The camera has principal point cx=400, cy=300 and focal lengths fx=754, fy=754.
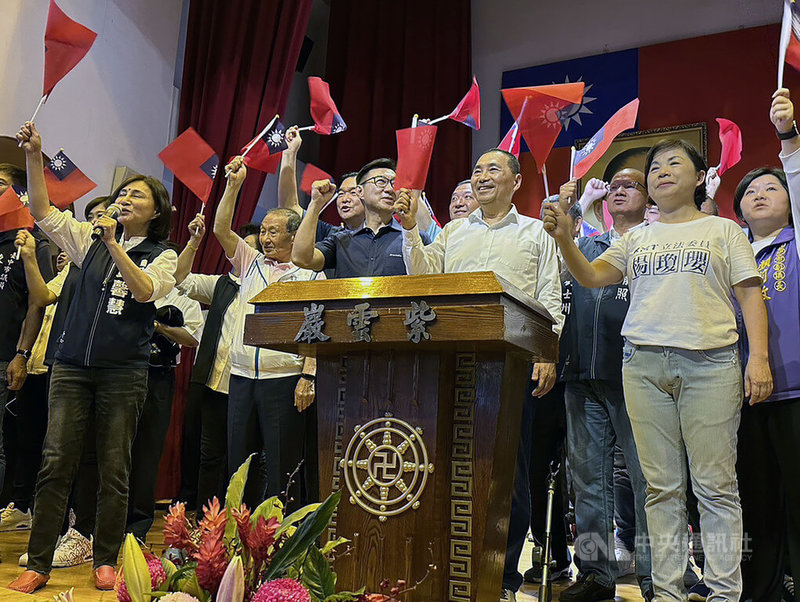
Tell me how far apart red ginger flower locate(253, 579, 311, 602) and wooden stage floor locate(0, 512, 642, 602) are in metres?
1.37

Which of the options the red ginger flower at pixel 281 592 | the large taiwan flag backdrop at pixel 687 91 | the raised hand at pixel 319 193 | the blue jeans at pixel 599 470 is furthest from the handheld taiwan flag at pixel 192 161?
the large taiwan flag backdrop at pixel 687 91

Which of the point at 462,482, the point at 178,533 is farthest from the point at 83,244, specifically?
the point at 178,533

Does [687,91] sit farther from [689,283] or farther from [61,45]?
[61,45]

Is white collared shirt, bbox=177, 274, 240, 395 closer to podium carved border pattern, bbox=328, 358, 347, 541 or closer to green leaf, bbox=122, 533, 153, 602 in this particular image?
podium carved border pattern, bbox=328, 358, 347, 541

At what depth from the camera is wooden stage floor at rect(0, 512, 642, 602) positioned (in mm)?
2281

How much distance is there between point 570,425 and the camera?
2.69 m

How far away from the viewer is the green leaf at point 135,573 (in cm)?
100

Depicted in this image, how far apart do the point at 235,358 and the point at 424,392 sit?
5.09 ft

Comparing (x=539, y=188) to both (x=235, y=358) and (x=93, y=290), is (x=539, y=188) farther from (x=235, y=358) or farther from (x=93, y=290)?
(x=93, y=290)

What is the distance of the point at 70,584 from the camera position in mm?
2535

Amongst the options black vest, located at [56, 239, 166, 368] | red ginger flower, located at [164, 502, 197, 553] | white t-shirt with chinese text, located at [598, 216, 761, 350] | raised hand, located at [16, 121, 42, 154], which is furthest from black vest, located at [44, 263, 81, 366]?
white t-shirt with chinese text, located at [598, 216, 761, 350]

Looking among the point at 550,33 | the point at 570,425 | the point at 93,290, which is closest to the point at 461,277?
the point at 570,425

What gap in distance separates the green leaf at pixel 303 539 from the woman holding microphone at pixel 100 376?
1647mm

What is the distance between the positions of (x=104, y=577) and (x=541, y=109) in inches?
86.1
